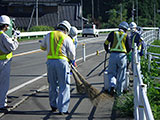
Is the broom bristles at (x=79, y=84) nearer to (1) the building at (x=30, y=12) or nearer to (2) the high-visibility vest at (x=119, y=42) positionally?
(2) the high-visibility vest at (x=119, y=42)

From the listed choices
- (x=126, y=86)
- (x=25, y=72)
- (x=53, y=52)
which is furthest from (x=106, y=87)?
(x=25, y=72)

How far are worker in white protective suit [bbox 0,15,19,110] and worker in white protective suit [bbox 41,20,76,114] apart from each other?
0.67m

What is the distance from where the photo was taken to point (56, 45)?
23.2 ft

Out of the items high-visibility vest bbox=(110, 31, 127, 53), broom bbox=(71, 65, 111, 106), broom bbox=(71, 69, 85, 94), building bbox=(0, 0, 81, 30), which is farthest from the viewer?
building bbox=(0, 0, 81, 30)

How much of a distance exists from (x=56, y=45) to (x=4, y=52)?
115cm

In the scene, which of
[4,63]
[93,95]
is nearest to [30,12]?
[93,95]

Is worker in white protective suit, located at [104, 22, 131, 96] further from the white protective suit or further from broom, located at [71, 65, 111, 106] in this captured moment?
the white protective suit

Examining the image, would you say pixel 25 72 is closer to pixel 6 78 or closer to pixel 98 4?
pixel 6 78

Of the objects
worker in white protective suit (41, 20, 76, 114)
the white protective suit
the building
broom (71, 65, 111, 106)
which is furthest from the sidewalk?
the building

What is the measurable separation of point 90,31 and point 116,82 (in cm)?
3902

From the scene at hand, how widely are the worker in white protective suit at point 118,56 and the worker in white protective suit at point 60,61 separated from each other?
72.7 inches

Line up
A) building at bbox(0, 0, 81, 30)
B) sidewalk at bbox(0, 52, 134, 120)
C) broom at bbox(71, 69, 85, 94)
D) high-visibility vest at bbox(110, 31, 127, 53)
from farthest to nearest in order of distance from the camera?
building at bbox(0, 0, 81, 30) → high-visibility vest at bbox(110, 31, 127, 53) → broom at bbox(71, 69, 85, 94) → sidewalk at bbox(0, 52, 134, 120)

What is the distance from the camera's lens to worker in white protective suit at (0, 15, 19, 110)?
721cm

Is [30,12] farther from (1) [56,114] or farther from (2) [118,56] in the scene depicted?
(1) [56,114]
